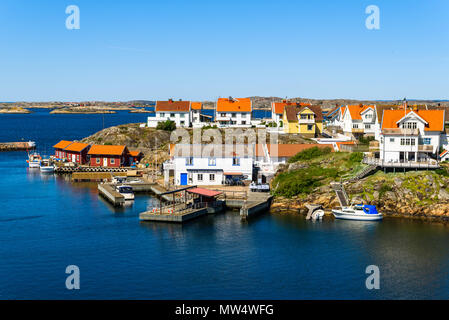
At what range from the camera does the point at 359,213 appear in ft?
188

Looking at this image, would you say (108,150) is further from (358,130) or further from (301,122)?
(358,130)

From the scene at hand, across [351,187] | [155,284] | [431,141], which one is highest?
[431,141]

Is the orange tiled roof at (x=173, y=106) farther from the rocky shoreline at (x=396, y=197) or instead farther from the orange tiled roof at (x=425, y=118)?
the rocky shoreline at (x=396, y=197)

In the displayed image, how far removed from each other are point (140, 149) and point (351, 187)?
49302 millimetres

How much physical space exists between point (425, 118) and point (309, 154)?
16508mm

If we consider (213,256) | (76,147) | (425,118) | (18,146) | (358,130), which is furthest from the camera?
(18,146)

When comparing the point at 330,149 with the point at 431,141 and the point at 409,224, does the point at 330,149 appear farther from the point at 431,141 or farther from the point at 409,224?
the point at 409,224

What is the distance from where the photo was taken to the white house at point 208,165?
232 feet

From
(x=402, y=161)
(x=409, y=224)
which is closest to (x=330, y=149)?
(x=402, y=161)

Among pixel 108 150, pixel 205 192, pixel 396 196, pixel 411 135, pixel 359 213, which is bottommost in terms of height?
pixel 359 213

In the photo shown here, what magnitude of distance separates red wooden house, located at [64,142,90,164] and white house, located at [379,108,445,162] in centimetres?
5444

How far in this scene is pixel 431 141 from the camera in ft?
221

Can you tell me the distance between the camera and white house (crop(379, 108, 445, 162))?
65.6m

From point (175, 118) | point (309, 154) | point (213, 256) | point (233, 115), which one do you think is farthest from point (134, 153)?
point (213, 256)
